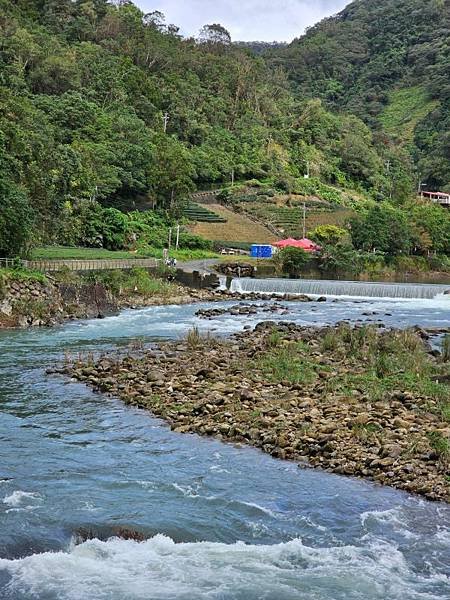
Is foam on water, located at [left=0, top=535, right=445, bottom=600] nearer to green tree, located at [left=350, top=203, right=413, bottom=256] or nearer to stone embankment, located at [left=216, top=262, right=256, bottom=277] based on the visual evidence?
stone embankment, located at [left=216, top=262, right=256, bottom=277]

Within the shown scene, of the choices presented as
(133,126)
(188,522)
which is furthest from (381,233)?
(188,522)

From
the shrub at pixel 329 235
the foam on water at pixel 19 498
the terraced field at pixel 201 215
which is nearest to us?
the foam on water at pixel 19 498

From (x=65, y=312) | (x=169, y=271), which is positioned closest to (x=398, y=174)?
(x=169, y=271)

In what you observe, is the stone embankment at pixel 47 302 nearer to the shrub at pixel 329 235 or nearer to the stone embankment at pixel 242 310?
the stone embankment at pixel 242 310

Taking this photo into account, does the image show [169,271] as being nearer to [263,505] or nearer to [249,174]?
[263,505]

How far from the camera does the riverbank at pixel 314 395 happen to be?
38.8ft

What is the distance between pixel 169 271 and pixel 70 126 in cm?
Result: 2398

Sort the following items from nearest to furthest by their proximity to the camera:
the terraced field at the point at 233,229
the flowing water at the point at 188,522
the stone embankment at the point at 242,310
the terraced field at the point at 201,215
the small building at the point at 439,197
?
the flowing water at the point at 188,522
the stone embankment at the point at 242,310
the terraced field at the point at 233,229
the terraced field at the point at 201,215
the small building at the point at 439,197

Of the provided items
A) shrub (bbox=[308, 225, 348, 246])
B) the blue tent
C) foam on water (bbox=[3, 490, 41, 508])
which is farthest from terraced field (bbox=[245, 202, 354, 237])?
foam on water (bbox=[3, 490, 41, 508])

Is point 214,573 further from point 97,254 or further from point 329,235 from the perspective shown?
point 329,235

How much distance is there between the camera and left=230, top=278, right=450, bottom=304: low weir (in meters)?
41.6

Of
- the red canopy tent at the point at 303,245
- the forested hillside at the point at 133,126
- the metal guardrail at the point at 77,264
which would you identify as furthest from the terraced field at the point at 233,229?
the metal guardrail at the point at 77,264

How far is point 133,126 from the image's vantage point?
2435 inches

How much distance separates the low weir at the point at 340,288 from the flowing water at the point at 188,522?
95.6 feet
